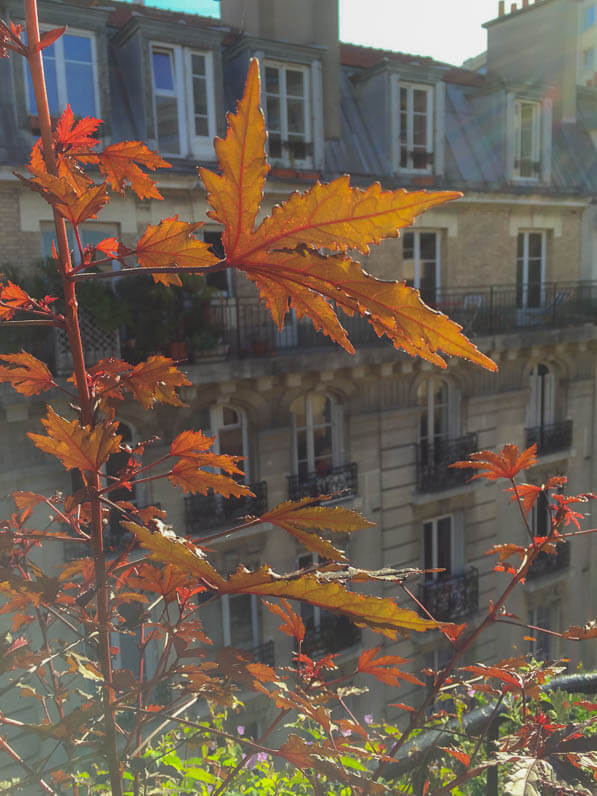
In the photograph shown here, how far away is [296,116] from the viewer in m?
11.1

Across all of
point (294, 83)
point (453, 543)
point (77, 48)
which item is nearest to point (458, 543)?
point (453, 543)

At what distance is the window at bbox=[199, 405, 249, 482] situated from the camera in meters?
10.3

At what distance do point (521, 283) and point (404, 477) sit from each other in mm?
5080

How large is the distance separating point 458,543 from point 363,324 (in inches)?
200

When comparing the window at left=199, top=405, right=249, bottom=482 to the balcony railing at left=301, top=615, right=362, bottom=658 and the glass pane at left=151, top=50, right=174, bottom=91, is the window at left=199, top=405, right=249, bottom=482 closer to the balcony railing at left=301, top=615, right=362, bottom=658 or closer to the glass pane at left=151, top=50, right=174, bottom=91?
the balcony railing at left=301, top=615, right=362, bottom=658

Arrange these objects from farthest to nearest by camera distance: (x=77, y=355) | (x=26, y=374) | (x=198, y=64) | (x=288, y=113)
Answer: (x=288, y=113) → (x=198, y=64) → (x=26, y=374) → (x=77, y=355)

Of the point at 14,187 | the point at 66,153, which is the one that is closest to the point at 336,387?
the point at 14,187

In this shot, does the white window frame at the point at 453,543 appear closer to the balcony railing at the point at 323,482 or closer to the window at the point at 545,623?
the balcony railing at the point at 323,482

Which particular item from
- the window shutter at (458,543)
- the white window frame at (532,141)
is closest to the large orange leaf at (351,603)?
the window shutter at (458,543)

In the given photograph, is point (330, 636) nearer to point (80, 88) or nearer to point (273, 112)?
point (273, 112)

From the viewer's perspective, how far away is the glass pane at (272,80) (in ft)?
35.2

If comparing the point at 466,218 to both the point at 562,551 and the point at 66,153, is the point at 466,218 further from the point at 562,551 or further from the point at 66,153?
the point at 66,153

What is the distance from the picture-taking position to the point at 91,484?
1.73m

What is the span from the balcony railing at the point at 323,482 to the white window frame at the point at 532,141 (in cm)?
760
